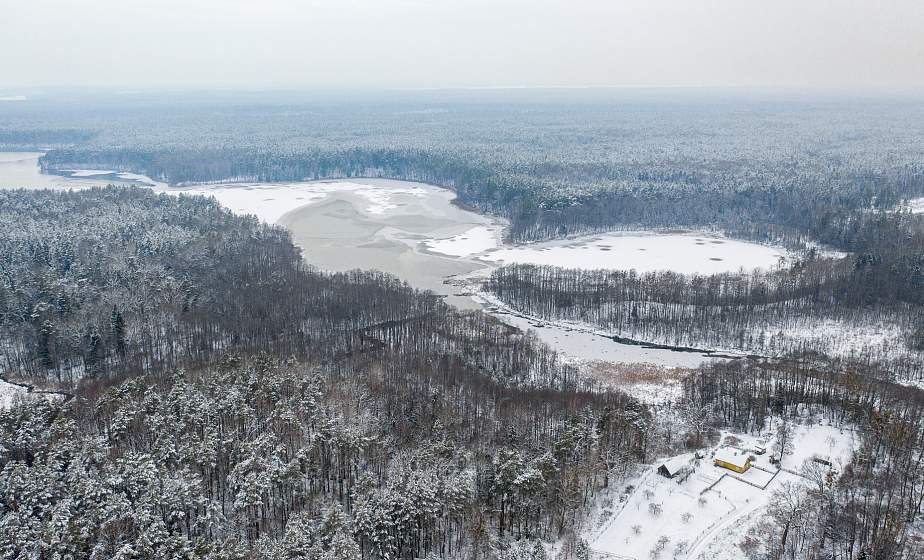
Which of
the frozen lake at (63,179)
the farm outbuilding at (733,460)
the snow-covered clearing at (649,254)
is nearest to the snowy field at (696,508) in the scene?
the farm outbuilding at (733,460)

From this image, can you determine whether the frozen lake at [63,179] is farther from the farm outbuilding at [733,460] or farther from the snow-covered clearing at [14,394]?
the farm outbuilding at [733,460]

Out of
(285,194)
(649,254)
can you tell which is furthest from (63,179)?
(649,254)

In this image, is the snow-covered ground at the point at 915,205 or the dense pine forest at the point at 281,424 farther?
the snow-covered ground at the point at 915,205

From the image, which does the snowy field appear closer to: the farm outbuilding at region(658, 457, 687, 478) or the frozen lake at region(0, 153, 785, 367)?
the farm outbuilding at region(658, 457, 687, 478)

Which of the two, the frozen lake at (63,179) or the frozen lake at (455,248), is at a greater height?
the frozen lake at (63,179)

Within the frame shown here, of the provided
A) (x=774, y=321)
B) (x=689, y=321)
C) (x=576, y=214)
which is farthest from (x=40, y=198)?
(x=774, y=321)

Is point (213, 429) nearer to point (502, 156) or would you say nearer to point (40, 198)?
point (40, 198)
